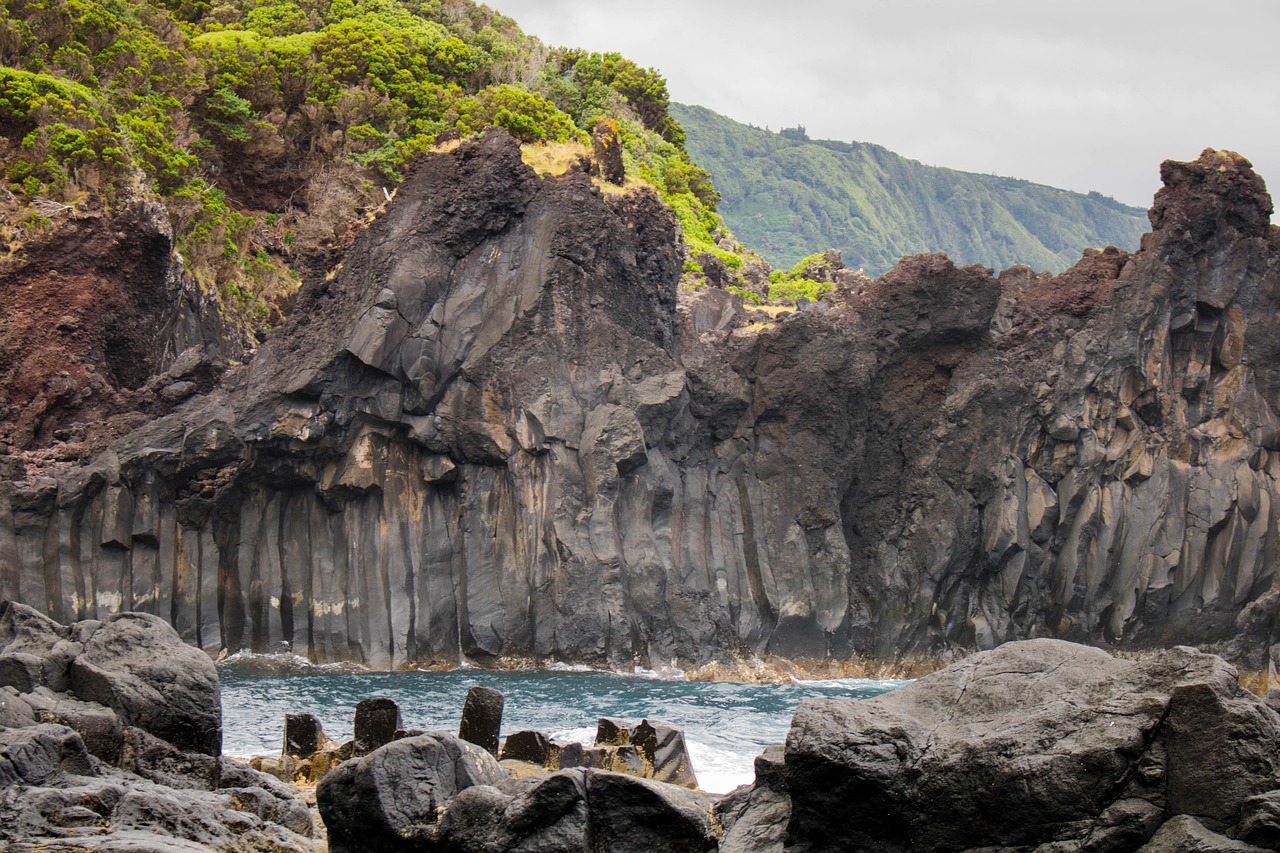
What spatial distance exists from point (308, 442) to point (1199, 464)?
1162 inches

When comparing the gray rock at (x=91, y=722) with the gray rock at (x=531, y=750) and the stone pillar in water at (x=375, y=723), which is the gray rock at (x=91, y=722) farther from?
the gray rock at (x=531, y=750)

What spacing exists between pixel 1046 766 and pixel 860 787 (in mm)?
1724

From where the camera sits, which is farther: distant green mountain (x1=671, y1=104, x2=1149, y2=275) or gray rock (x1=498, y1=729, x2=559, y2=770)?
distant green mountain (x1=671, y1=104, x2=1149, y2=275)

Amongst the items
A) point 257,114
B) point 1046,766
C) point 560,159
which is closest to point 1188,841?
point 1046,766

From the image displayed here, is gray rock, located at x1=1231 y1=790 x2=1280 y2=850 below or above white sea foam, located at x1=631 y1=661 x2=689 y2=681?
above

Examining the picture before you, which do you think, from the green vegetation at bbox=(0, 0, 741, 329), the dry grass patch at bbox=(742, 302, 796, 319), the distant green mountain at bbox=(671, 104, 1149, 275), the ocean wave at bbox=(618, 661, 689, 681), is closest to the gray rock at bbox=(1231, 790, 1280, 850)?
the ocean wave at bbox=(618, 661, 689, 681)

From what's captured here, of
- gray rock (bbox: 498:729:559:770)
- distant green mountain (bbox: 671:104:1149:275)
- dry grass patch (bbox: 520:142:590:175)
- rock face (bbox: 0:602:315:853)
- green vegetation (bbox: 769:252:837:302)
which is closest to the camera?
rock face (bbox: 0:602:315:853)

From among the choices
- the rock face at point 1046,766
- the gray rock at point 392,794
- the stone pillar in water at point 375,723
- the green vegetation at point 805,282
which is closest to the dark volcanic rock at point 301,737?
the stone pillar in water at point 375,723

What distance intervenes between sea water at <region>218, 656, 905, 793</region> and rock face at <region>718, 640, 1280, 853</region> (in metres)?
11.0

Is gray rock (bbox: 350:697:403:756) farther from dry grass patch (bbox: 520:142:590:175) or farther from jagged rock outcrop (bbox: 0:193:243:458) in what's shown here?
dry grass patch (bbox: 520:142:590:175)

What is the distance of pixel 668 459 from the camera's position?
138 feet

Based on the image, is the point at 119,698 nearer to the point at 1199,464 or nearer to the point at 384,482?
the point at 384,482

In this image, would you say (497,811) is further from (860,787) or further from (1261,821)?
(1261,821)

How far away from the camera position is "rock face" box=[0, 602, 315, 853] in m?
13.4
